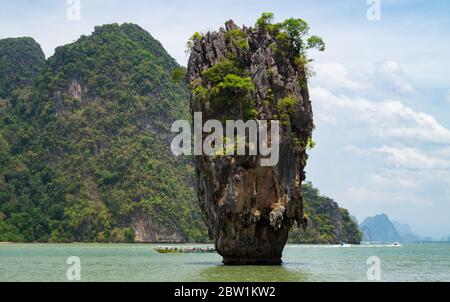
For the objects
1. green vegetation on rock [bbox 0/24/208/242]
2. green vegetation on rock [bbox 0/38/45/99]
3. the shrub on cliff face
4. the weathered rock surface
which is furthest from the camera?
green vegetation on rock [bbox 0/38/45/99]

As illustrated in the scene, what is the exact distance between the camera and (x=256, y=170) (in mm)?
33469

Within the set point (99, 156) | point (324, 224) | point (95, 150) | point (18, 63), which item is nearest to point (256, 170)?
point (324, 224)

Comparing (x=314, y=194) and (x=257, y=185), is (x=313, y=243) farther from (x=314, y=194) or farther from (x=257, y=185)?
(x=257, y=185)

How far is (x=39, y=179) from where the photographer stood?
108 metres

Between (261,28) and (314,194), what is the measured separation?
78.5 m

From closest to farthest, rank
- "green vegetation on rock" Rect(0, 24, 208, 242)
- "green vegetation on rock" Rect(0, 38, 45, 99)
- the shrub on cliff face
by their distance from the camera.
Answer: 1. "green vegetation on rock" Rect(0, 24, 208, 242)
2. the shrub on cliff face
3. "green vegetation on rock" Rect(0, 38, 45, 99)

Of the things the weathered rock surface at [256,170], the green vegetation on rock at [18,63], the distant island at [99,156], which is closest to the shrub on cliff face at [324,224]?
the distant island at [99,156]

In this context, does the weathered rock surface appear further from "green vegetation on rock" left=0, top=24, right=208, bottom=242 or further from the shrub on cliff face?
the shrub on cliff face

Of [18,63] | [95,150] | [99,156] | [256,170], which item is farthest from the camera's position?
[18,63]

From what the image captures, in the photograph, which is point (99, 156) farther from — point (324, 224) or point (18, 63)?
point (324, 224)

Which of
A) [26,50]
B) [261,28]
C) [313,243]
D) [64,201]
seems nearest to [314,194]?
[313,243]

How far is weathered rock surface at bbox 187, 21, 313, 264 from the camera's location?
33.5 meters

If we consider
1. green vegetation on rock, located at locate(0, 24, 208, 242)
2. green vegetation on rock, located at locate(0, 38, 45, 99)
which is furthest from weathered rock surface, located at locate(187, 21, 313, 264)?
green vegetation on rock, located at locate(0, 38, 45, 99)

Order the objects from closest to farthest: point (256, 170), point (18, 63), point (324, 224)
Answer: point (256, 170) → point (324, 224) → point (18, 63)
